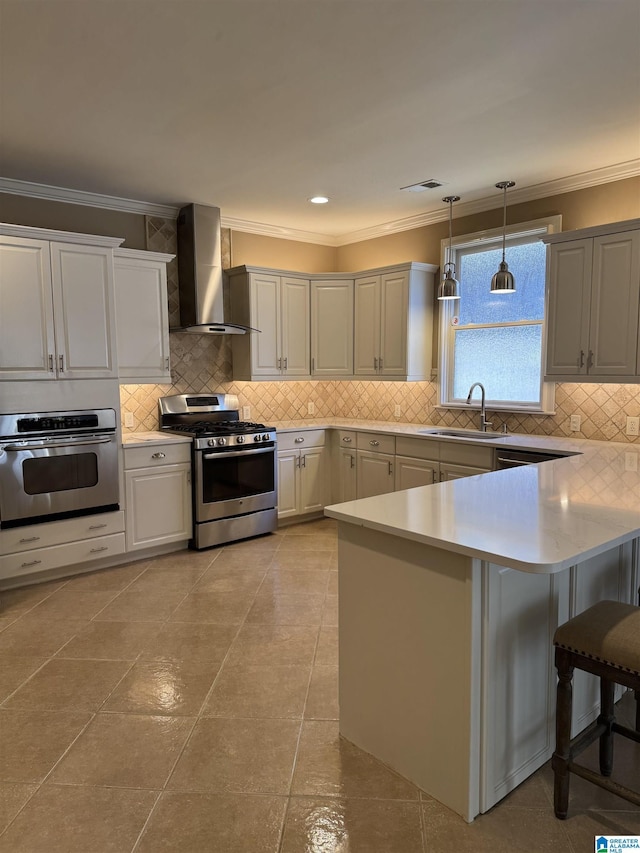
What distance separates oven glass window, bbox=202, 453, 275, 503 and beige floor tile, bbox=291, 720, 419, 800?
98.4 inches

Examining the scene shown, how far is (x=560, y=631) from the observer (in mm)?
1786

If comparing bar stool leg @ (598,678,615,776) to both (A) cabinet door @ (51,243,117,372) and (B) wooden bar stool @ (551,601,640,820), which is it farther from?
(A) cabinet door @ (51,243,117,372)

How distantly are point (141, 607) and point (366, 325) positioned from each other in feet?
10.3

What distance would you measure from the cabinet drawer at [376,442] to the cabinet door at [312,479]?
457mm

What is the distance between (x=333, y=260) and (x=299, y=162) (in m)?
2.39

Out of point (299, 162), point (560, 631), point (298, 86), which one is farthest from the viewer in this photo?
point (299, 162)

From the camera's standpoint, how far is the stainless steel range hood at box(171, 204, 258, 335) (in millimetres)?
4699

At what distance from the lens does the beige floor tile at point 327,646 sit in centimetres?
286

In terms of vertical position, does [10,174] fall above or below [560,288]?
above

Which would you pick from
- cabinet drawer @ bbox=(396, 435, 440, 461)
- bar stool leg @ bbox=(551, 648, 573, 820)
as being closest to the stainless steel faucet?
cabinet drawer @ bbox=(396, 435, 440, 461)

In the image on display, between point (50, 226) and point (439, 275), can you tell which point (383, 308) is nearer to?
point (439, 275)

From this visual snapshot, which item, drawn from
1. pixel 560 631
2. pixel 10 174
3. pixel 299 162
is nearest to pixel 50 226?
pixel 10 174

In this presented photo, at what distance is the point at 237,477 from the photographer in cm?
468

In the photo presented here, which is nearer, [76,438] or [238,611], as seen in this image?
[238,611]
